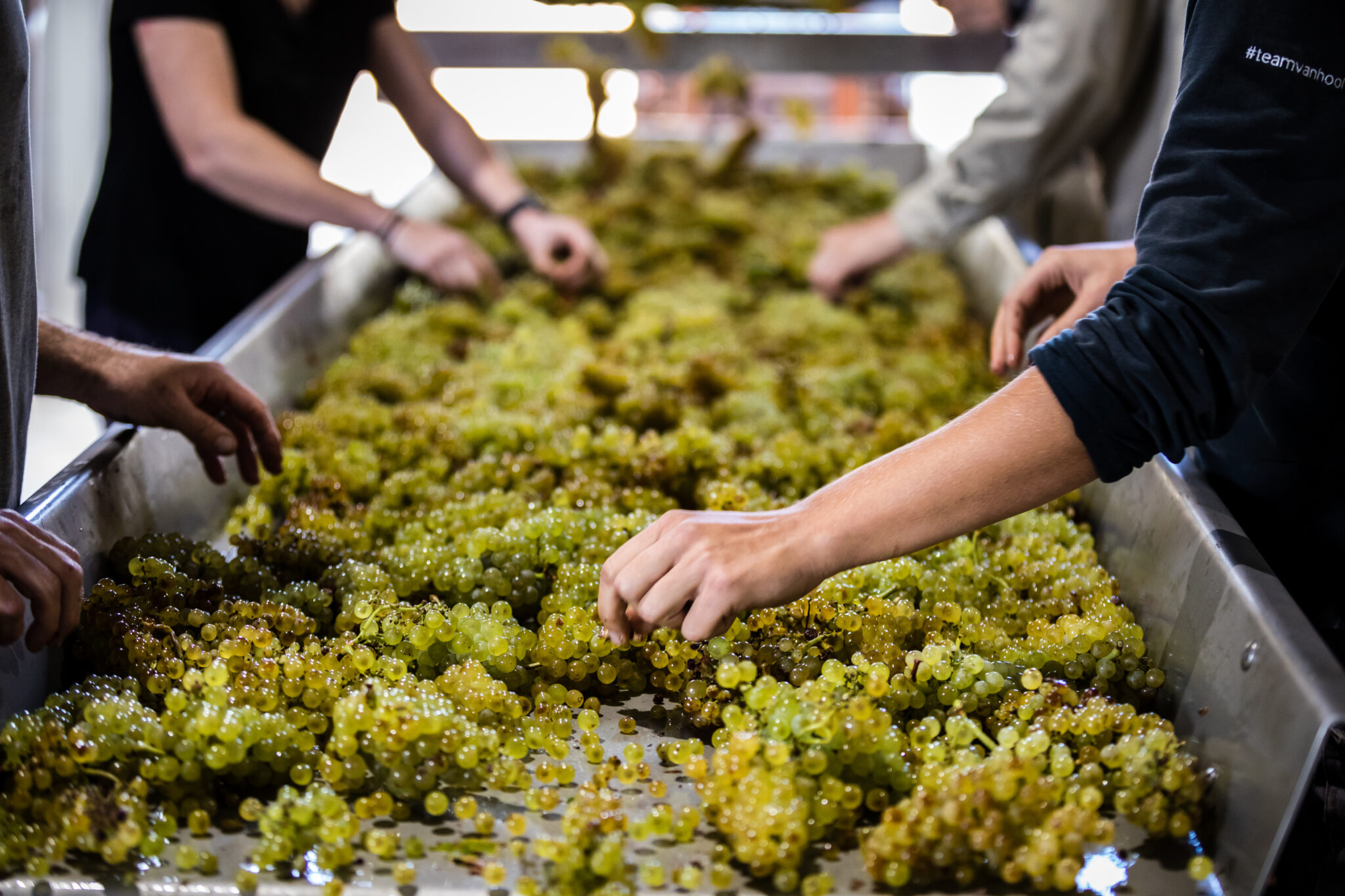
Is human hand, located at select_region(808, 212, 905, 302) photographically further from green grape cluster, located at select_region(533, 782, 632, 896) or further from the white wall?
the white wall

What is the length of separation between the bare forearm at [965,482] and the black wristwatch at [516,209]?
1756 millimetres

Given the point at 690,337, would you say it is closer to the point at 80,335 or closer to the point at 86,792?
the point at 80,335

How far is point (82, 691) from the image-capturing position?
2.73 ft

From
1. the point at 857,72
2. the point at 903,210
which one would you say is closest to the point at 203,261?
the point at 903,210

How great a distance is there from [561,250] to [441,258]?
312 millimetres

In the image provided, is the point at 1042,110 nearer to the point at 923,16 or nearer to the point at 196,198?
the point at 196,198

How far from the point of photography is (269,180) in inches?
77.6

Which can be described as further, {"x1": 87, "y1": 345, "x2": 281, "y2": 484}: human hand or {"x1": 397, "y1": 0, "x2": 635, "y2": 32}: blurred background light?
{"x1": 397, "y1": 0, "x2": 635, "y2": 32}: blurred background light

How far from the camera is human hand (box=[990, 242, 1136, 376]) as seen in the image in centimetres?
122

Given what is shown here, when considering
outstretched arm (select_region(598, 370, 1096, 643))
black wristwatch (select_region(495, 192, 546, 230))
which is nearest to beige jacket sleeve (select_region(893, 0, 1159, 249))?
black wristwatch (select_region(495, 192, 546, 230))

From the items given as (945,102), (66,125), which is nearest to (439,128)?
(66,125)

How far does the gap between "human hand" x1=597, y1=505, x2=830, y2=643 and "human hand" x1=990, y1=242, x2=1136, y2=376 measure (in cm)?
58

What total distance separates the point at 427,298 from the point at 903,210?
1.08 meters

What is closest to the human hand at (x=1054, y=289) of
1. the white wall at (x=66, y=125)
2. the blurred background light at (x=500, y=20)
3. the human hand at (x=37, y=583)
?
the human hand at (x=37, y=583)
